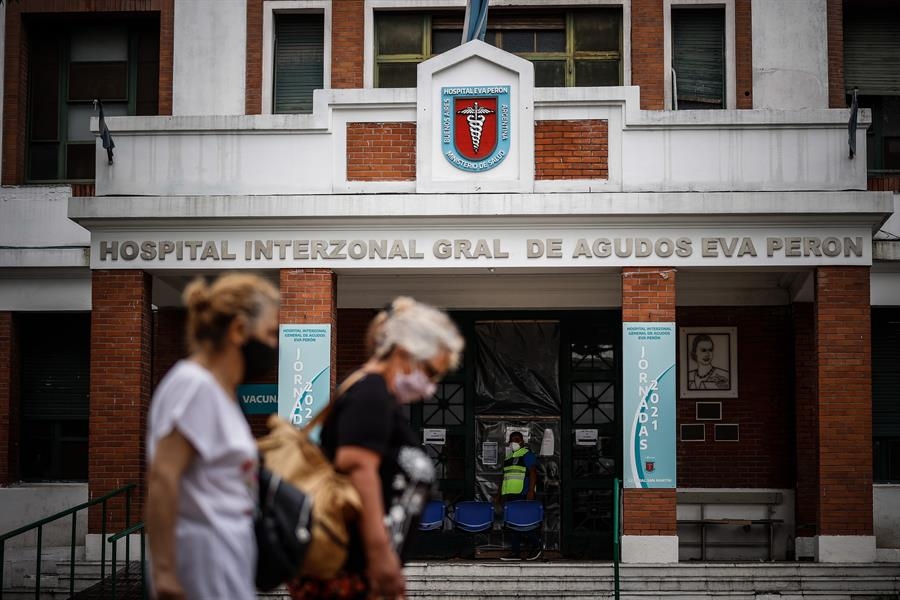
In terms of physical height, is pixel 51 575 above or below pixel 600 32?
below

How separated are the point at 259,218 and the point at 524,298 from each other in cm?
389

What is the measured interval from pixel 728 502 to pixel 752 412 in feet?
3.95

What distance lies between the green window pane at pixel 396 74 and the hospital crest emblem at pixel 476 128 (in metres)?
2.70

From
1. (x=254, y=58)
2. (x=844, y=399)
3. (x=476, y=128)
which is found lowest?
(x=844, y=399)

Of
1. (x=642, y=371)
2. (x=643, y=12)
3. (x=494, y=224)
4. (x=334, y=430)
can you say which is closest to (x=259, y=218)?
(x=494, y=224)

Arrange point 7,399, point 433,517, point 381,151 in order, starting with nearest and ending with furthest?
point 381,151 < point 433,517 < point 7,399

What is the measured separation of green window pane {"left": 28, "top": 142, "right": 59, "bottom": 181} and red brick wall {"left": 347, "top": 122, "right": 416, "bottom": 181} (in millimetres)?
5258

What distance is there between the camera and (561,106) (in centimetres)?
1411

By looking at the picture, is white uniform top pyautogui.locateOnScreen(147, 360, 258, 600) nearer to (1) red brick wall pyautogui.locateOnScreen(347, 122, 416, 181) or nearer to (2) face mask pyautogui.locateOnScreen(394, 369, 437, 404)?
(2) face mask pyautogui.locateOnScreen(394, 369, 437, 404)

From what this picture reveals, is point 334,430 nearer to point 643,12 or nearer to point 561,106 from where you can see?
point 561,106

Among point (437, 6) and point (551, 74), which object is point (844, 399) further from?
point (437, 6)

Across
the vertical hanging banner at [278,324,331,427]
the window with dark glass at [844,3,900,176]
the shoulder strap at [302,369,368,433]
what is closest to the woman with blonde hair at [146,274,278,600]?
the shoulder strap at [302,369,368,433]

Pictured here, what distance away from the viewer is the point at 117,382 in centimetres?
1425

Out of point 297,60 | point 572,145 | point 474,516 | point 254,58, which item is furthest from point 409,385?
point 297,60
